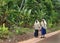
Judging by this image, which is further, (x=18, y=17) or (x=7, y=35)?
(x=18, y=17)

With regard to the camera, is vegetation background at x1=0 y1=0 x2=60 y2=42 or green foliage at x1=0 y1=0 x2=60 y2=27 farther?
green foliage at x1=0 y1=0 x2=60 y2=27

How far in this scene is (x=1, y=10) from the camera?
76.8ft

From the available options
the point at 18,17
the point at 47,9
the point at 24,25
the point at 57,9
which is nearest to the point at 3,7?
the point at 18,17

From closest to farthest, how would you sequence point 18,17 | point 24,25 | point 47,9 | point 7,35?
point 7,35 < point 18,17 < point 24,25 < point 47,9

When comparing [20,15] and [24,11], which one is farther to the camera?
[24,11]

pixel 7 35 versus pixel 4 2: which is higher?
pixel 4 2

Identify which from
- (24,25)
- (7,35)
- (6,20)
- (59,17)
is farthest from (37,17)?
(59,17)

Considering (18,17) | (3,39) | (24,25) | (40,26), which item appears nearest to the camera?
(3,39)

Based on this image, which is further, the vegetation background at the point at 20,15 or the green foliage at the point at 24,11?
the green foliage at the point at 24,11

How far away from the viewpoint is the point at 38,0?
117 feet

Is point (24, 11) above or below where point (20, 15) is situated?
above

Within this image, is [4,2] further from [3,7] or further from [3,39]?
[3,39]

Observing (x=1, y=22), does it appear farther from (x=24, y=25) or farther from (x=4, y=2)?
(x=24, y=25)

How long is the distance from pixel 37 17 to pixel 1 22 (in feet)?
32.8
